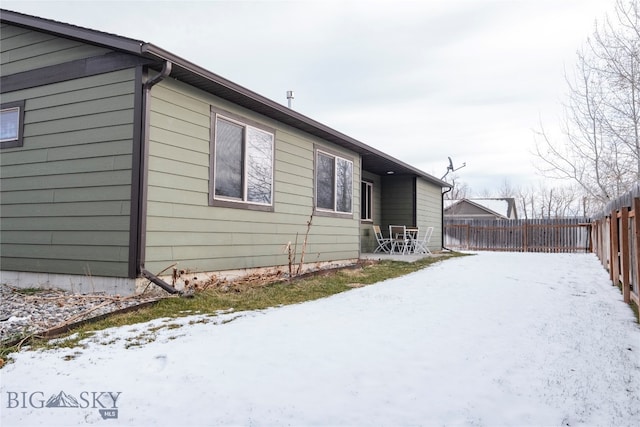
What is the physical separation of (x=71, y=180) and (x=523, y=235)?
1627 centimetres

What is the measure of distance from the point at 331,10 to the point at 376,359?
865 cm

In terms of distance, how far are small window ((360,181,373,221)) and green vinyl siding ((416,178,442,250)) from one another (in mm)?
1481

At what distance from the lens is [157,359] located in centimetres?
264

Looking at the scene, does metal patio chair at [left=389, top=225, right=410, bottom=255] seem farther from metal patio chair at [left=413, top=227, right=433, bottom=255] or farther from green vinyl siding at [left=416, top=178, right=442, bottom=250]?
green vinyl siding at [left=416, top=178, right=442, bottom=250]

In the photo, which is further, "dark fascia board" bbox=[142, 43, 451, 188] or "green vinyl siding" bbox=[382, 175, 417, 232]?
"green vinyl siding" bbox=[382, 175, 417, 232]

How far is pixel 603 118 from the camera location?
10219 millimetres

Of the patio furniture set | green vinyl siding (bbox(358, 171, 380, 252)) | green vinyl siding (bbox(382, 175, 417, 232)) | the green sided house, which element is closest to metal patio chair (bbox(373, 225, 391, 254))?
the patio furniture set

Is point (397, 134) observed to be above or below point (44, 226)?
above

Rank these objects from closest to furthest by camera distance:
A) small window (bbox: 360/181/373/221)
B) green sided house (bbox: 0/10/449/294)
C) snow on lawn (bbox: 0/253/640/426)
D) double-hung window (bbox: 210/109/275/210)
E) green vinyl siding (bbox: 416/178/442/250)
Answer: snow on lawn (bbox: 0/253/640/426), green sided house (bbox: 0/10/449/294), double-hung window (bbox: 210/109/275/210), small window (bbox: 360/181/373/221), green vinyl siding (bbox: 416/178/442/250)

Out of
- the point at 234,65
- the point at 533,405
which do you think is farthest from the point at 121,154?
the point at 234,65

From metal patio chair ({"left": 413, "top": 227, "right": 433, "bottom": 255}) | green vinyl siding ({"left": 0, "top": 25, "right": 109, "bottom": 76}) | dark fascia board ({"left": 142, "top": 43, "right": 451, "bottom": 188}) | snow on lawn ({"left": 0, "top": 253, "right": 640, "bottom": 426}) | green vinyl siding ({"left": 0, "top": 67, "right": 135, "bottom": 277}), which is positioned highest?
green vinyl siding ({"left": 0, "top": 25, "right": 109, "bottom": 76})

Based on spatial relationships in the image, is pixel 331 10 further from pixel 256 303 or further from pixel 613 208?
pixel 256 303

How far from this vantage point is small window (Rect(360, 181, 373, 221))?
446 inches

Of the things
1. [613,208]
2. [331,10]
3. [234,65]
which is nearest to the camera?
[613,208]
